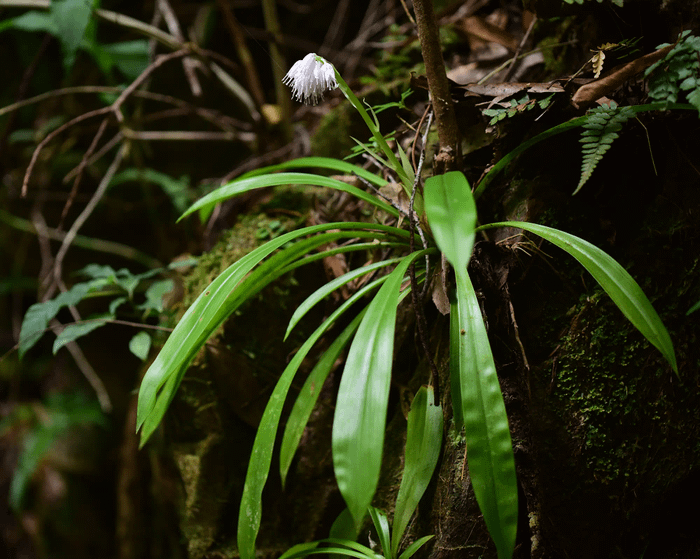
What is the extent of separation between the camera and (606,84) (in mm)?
876

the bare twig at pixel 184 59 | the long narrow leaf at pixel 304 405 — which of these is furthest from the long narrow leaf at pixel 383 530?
the bare twig at pixel 184 59

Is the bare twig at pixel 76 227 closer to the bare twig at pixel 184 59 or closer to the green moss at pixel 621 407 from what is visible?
the bare twig at pixel 184 59

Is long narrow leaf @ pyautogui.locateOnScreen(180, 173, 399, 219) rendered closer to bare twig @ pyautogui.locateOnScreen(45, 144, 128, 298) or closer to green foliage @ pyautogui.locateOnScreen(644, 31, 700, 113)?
green foliage @ pyautogui.locateOnScreen(644, 31, 700, 113)

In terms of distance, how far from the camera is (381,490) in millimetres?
998

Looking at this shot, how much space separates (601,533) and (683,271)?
529 mm

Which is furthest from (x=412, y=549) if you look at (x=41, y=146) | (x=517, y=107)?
(x=41, y=146)

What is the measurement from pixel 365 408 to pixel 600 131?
63 cm

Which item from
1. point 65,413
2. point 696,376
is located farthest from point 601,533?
point 65,413

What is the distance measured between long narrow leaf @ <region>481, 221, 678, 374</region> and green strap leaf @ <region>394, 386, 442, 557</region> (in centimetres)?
36

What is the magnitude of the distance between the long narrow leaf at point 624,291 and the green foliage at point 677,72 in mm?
282

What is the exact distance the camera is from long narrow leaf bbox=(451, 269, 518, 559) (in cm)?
62

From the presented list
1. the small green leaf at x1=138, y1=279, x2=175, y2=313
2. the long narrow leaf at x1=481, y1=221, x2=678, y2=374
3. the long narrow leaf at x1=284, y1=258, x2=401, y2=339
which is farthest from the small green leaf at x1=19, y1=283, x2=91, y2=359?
the long narrow leaf at x1=481, y1=221, x2=678, y2=374

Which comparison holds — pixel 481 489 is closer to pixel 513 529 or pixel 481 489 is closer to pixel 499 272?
pixel 513 529

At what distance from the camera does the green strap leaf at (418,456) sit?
0.79 metres
